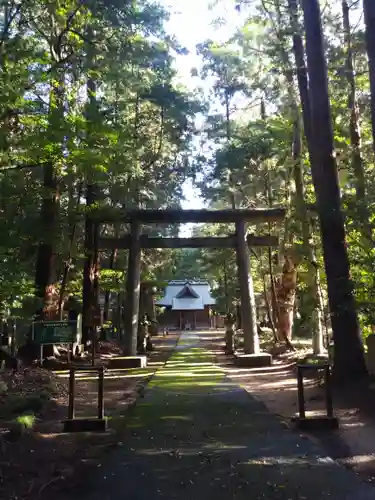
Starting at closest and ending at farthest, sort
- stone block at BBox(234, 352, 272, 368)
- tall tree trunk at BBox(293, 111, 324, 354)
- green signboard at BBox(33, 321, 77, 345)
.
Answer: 1. tall tree trunk at BBox(293, 111, 324, 354)
2. green signboard at BBox(33, 321, 77, 345)
3. stone block at BBox(234, 352, 272, 368)

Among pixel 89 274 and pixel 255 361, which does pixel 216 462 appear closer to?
pixel 255 361

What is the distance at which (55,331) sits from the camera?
14305mm

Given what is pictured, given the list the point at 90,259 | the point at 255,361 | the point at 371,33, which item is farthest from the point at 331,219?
the point at 90,259

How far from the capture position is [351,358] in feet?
30.6

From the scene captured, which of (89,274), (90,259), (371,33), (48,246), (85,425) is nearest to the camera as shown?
(85,425)

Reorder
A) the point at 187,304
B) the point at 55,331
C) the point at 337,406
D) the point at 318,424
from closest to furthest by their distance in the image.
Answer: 1. the point at 318,424
2. the point at 337,406
3. the point at 55,331
4. the point at 187,304

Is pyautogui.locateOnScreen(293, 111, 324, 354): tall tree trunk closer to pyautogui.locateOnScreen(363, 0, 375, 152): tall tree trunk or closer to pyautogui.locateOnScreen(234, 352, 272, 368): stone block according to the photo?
pyautogui.locateOnScreen(234, 352, 272, 368): stone block

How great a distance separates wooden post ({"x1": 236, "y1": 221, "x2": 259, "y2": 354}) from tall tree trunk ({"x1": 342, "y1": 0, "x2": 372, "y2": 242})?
627 centimetres

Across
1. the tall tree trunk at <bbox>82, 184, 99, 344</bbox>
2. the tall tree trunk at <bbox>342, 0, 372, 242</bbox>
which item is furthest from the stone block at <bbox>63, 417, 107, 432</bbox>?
the tall tree trunk at <bbox>82, 184, 99, 344</bbox>

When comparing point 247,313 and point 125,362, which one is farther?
point 247,313

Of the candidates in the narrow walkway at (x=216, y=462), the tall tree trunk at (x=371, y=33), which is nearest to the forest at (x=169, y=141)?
the tall tree trunk at (x=371, y=33)

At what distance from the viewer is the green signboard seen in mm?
14234

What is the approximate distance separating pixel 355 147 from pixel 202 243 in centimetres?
768

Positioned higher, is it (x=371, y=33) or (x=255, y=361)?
(x=371, y=33)
